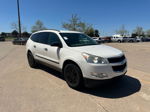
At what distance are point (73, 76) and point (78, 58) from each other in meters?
0.63

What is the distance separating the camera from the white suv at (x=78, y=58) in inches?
139

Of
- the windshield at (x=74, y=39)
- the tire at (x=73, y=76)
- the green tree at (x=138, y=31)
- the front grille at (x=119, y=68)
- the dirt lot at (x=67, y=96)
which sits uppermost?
the green tree at (x=138, y=31)

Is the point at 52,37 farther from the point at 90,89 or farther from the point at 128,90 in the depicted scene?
the point at 128,90

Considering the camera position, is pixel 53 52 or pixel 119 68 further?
pixel 53 52

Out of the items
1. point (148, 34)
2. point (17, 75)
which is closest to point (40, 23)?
point (17, 75)

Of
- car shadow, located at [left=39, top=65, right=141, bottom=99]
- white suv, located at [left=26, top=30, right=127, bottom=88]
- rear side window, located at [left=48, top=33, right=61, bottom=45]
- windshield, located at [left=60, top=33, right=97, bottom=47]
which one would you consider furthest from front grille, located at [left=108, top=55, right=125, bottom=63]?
rear side window, located at [left=48, top=33, right=61, bottom=45]

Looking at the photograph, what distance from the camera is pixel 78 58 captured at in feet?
12.1

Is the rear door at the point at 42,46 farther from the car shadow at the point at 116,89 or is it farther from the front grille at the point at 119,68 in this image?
the front grille at the point at 119,68

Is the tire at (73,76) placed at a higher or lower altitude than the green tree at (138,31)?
lower

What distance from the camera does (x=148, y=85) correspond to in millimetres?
4336

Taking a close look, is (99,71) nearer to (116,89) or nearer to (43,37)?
(116,89)

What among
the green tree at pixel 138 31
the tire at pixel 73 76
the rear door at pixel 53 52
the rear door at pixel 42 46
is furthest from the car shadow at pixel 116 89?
the green tree at pixel 138 31

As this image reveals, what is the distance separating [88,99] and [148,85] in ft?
7.24

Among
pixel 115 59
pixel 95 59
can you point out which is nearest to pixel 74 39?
pixel 95 59
